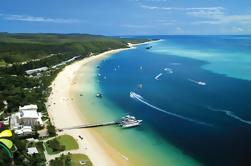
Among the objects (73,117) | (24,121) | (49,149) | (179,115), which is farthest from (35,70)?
(49,149)

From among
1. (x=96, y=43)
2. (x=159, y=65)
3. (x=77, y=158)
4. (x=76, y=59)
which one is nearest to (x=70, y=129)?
(x=77, y=158)

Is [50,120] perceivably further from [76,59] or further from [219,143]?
[76,59]

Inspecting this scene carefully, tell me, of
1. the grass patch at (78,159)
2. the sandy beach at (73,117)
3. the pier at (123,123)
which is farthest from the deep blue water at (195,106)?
the grass patch at (78,159)

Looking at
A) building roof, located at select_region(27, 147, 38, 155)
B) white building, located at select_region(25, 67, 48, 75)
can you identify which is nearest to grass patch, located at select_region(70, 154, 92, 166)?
building roof, located at select_region(27, 147, 38, 155)

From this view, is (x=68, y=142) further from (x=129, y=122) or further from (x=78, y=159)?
(x=129, y=122)

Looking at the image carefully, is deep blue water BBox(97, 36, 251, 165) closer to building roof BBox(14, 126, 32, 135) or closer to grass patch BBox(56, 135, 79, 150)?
grass patch BBox(56, 135, 79, 150)

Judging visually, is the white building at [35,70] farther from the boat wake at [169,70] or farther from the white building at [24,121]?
the white building at [24,121]

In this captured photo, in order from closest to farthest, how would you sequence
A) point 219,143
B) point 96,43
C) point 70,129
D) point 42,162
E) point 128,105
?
1. point 42,162
2. point 219,143
3. point 70,129
4. point 128,105
5. point 96,43
